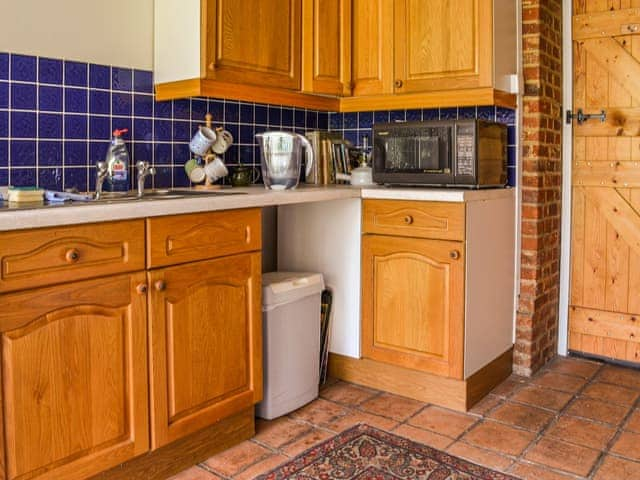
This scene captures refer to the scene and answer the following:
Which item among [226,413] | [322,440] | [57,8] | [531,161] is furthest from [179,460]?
[531,161]

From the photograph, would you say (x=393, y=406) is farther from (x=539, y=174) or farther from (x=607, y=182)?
(x=607, y=182)

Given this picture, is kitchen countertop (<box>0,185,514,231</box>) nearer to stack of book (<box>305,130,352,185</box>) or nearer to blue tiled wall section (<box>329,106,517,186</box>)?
blue tiled wall section (<box>329,106,517,186</box>)

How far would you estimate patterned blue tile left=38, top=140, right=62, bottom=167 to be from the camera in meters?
2.35

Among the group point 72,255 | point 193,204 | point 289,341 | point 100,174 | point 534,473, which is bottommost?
point 534,473

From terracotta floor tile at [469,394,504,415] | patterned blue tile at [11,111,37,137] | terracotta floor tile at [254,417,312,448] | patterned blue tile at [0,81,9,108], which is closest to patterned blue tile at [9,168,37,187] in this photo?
patterned blue tile at [11,111,37,137]

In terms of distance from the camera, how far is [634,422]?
103 inches

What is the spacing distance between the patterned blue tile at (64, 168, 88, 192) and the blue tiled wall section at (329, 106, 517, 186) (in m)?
1.46

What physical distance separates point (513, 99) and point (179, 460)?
2.09m

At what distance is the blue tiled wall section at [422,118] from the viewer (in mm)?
3055

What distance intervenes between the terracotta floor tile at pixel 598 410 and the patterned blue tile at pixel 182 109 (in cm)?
203

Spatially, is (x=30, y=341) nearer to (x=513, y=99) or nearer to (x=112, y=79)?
(x=112, y=79)

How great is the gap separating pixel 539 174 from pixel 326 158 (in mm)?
1019

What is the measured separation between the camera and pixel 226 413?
2.27 meters

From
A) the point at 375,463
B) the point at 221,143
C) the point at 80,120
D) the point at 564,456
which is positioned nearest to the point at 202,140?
the point at 221,143
